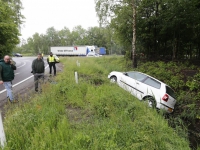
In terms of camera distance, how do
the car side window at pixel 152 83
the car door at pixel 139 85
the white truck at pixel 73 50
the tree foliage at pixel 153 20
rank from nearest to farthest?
1. the car side window at pixel 152 83
2. the car door at pixel 139 85
3. the tree foliage at pixel 153 20
4. the white truck at pixel 73 50

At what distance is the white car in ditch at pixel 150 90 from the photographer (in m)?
6.11

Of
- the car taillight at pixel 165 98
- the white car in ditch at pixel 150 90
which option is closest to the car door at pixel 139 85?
the white car in ditch at pixel 150 90

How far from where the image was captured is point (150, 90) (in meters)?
6.64

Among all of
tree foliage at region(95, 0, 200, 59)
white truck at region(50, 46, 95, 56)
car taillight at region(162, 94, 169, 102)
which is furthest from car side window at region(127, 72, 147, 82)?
white truck at region(50, 46, 95, 56)

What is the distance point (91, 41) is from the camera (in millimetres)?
72812

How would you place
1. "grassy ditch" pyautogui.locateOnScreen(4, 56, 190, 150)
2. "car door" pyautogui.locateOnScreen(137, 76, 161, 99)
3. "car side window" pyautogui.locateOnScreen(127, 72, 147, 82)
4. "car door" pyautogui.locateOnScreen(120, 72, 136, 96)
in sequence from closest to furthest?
"grassy ditch" pyautogui.locateOnScreen(4, 56, 190, 150) → "car door" pyautogui.locateOnScreen(137, 76, 161, 99) → "car side window" pyautogui.locateOnScreen(127, 72, 147, 82) → "car door" pyautogui.locateOnScreen(120, 72, 136, 96)

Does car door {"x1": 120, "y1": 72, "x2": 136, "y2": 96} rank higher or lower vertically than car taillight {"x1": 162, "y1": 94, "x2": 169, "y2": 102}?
higher

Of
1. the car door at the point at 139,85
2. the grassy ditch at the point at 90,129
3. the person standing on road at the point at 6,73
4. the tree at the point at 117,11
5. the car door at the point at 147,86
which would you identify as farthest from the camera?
the tree at the point at 117,11

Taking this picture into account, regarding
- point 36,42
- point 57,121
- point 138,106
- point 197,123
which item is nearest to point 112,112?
point 138,106

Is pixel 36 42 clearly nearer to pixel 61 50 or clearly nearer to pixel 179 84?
→ pixel 61 50

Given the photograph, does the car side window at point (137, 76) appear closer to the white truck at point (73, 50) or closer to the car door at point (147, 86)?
the car door at point (147, 86)

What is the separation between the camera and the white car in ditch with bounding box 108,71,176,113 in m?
6.11

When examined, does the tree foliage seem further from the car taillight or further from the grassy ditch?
the grassy ditch

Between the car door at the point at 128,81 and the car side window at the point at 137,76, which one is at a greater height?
the car side window at the point at 137,76
